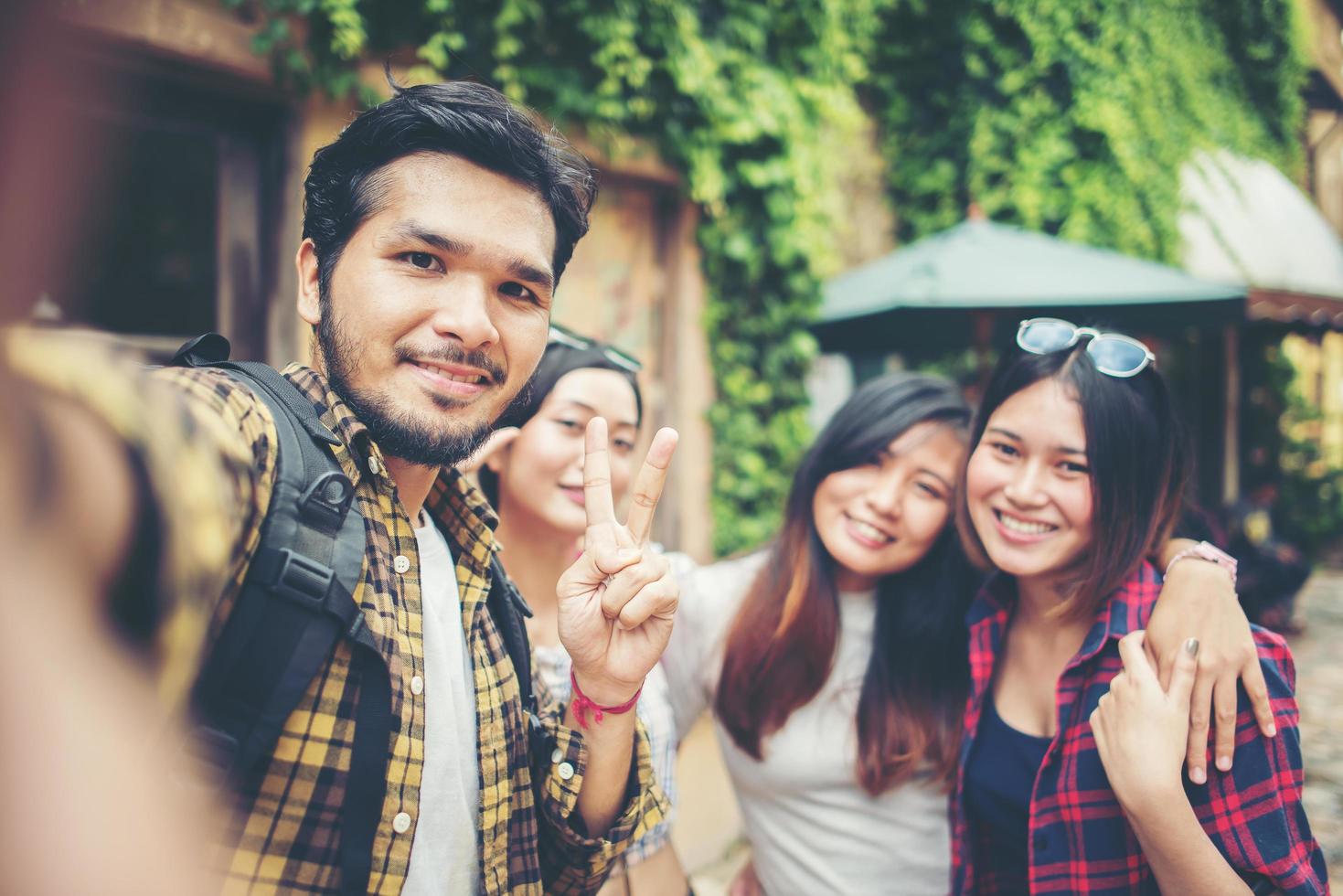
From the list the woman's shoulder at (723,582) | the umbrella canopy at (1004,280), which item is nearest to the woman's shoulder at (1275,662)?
the woman's shoulder at (723,582)

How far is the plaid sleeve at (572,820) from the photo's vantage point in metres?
1.36

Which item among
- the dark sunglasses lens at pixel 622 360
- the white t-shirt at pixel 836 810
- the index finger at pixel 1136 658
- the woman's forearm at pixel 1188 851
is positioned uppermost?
the dark sunglasses lens at pixel 622 360

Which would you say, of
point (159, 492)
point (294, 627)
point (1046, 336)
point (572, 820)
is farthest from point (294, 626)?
point (1046, 336)

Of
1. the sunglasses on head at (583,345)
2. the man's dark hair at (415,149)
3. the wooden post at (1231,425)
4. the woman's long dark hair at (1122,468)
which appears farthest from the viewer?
the wooden post at (1231,425)

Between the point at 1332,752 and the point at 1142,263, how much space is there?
10.6 ft

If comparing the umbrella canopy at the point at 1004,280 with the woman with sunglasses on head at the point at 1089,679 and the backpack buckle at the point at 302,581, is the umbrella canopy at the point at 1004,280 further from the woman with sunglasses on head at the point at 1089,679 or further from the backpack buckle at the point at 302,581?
the backpack buckle at the point at 302,581

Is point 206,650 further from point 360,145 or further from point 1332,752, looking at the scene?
point 1332,752

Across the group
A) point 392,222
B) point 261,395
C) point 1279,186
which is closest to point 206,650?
point 261,395

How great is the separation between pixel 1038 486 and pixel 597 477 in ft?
3.58

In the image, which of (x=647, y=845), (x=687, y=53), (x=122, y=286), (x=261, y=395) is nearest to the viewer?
(x=261, y=395)

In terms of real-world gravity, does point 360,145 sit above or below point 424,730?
above

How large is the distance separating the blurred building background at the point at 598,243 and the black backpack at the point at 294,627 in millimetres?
409

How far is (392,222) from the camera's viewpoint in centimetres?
126

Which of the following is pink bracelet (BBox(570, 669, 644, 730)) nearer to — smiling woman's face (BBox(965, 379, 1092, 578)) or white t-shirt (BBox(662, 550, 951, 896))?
white t-shirt (BBox(662, 550, 951, 896))
